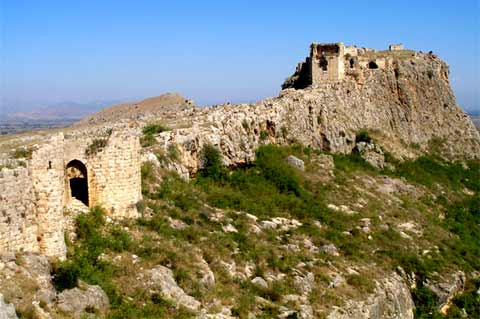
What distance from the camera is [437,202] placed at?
95.3ft

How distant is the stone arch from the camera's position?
586 inches

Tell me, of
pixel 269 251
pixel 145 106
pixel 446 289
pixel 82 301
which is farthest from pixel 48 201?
pixel 145 106

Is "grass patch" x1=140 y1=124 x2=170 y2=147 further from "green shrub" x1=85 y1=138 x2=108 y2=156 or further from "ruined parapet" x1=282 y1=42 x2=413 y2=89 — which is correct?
"ruined parapet" x1=282 y1=42 x2=413 y2=89

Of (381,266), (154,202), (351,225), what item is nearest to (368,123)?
(351,225)

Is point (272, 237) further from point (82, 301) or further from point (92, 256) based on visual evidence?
point (82, 301)

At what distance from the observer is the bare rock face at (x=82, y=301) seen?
11.2m

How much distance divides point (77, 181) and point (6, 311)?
5.81m

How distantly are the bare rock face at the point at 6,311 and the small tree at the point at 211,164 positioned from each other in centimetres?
1222

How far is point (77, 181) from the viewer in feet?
50.6

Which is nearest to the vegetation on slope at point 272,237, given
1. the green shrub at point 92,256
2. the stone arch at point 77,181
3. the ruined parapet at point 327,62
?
the green shrub at point 92,256

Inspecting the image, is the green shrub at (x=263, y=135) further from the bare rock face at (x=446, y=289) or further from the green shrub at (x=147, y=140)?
the bare rock face at (x=446, y=289)

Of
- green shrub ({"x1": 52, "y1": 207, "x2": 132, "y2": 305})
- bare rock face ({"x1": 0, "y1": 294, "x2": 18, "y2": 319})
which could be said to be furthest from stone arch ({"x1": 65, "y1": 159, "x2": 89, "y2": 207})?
bare rock face ({"x1": 0, "y1": 294, "x2": 18, "y2": 319})

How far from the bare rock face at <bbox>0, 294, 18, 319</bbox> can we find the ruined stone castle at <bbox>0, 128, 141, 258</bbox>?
1764mm

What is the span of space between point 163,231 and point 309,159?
12.8 m
